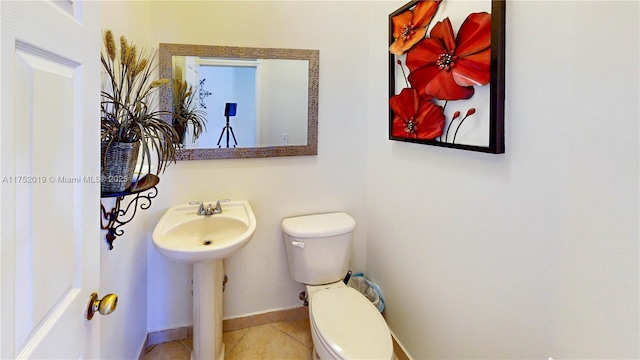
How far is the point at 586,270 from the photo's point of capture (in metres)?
0.87

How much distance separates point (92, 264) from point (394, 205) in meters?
1.43

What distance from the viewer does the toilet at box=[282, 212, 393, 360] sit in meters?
1.33

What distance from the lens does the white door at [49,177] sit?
1.55 ft

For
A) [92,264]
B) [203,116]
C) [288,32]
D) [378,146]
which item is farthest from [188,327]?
[288,32]

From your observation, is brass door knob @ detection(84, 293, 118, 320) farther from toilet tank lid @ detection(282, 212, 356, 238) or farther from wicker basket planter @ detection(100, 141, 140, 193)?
toilet tank lid @ detection(282, 212, 356, 238)

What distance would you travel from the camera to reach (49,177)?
0.59 metres

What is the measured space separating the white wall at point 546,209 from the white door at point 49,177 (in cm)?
121

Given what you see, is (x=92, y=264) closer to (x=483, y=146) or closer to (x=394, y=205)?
(x=483, y=146)

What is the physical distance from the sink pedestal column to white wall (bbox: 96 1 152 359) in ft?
0.96

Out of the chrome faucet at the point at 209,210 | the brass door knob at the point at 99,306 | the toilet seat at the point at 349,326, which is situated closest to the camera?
the brass door knob at the point at 99,306

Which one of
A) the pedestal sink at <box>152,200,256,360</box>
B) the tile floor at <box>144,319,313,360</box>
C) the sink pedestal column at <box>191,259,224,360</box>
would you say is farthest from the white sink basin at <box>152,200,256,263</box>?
the tile floor at <box>144,319,313,360</box>

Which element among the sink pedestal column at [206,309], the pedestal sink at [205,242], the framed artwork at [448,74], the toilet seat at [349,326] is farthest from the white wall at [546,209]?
the sink pedestal column at [206,309]

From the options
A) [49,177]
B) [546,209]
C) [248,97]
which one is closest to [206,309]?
[248,97]

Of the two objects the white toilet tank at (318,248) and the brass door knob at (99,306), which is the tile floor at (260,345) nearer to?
the white toilet tank at (318,248)
